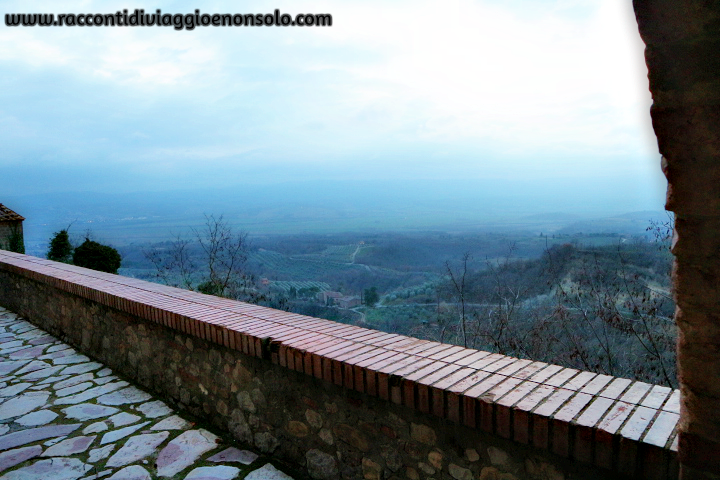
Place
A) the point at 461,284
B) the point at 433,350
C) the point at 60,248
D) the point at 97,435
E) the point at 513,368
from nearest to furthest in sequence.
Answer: the point at 513,368, the point at 433,350, the point at 97,435, the point at 461,284, the point at 60,248

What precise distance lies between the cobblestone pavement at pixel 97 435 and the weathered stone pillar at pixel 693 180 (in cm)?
199

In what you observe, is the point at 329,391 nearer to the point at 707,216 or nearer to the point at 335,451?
the point at 335,451

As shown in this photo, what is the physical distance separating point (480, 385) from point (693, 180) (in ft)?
3.52

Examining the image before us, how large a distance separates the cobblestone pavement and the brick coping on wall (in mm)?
644

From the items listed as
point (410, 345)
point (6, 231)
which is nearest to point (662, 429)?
point (410, 345)

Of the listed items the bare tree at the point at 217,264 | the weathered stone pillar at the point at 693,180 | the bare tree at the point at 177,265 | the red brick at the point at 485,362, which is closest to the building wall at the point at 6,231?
the bare tree at the point at 177,265

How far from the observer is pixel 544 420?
1.61 m

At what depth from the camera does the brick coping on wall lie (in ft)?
4.97

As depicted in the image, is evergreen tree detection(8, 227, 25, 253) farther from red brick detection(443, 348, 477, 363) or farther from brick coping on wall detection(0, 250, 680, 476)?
red brick detection(443, 348, 477, 363)

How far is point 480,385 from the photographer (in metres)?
1.91

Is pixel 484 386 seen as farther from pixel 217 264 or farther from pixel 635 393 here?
pixel 217 264

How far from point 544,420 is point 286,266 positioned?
29.1 feet

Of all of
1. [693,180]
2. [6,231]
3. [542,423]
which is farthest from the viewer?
[6,231]

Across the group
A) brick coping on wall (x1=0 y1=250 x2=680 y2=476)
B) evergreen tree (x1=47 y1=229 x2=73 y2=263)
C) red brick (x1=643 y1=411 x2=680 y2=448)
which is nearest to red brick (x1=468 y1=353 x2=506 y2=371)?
brick coping on wall (x1=0 y1=250 x2=680 y2=476)
